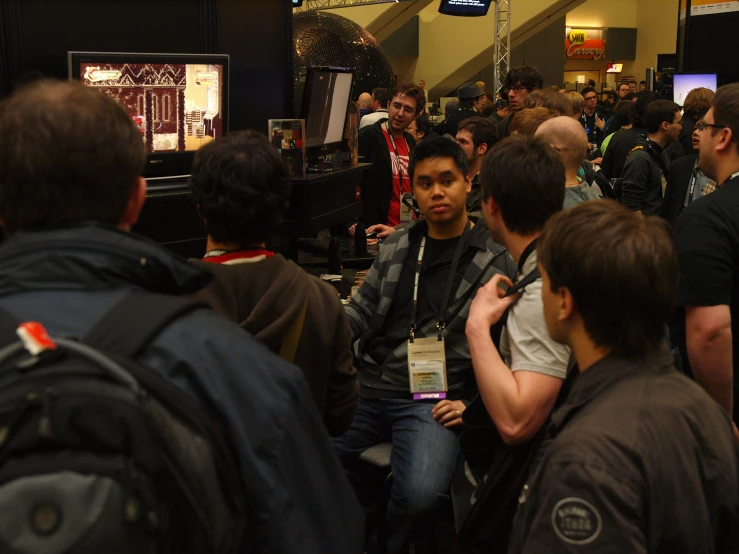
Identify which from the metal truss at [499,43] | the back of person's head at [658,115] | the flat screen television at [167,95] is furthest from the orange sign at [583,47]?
the flat screen television at [167,95]

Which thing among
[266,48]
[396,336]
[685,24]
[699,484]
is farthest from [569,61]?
[699,484]

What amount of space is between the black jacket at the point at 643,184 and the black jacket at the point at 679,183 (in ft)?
2.76

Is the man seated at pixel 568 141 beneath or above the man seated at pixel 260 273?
above

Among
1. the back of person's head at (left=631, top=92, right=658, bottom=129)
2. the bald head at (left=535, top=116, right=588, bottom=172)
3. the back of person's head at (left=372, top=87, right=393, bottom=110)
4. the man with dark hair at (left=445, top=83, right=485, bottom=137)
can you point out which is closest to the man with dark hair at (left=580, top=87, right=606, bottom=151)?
the man with dark hair at (left=445, top=83, right=485, bottom=137)

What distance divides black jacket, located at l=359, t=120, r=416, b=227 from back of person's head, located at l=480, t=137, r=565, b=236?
344cm

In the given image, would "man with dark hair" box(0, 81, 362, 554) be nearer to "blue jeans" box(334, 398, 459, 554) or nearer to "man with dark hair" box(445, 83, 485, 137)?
"blue jeans" box(334, 398, 459, 554)

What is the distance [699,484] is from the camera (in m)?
1.30

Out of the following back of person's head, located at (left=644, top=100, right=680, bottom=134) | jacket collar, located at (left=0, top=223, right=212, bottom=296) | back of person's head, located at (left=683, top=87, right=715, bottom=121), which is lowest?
jacket collar, located at (left=0, top=223, right=212, bottom=296)

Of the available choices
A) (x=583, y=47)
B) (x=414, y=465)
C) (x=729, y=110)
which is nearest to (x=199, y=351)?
(x=414, y=465)

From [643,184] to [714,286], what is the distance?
3353 millimetres

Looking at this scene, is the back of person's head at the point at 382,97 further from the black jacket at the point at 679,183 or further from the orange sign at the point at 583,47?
the orange sign at the point at 583,47

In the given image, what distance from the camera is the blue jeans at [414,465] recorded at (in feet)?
8.31

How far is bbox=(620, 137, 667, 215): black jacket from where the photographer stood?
5492 mm

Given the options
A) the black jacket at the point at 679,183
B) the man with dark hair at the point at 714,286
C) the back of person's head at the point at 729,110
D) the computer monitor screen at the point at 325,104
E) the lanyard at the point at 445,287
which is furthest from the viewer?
the computer monitor screen at the point at 325,104
